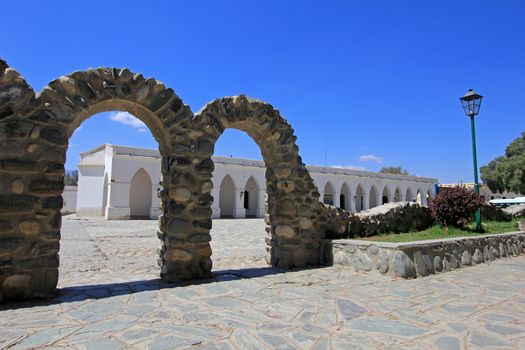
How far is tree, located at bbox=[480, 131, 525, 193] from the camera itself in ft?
103

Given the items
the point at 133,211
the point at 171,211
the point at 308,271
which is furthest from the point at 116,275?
the point at 133,211

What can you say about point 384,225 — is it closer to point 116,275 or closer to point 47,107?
point 116,275

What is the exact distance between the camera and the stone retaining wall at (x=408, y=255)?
19.5 ft

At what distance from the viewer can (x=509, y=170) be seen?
32.5 meters

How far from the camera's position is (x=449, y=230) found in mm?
9195

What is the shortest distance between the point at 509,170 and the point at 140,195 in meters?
32.7

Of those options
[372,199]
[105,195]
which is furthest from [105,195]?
[372,199]

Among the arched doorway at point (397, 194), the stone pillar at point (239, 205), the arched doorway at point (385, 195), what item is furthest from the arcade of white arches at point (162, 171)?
the arched doorway at point (397, 194)

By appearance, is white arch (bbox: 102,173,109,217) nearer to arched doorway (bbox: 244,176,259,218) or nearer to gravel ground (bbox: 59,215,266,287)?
arched doorway (bbox: 244,176,259,218)

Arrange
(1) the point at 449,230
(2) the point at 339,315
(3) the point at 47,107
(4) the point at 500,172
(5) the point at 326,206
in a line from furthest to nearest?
1. (4) the point at 500,172
2. (1) the point at 449,230
3. (5) the point at 326,206
4. (3) the point at 47,107
5. (2) the point at 339,315

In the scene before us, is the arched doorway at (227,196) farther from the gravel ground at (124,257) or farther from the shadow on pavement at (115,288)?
the shadow on pavement at (115,288)

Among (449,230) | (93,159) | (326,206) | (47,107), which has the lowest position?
(449,230)

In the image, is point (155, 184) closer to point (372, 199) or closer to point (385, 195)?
point (372, 199)

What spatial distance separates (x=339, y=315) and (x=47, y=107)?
4.46 meters
